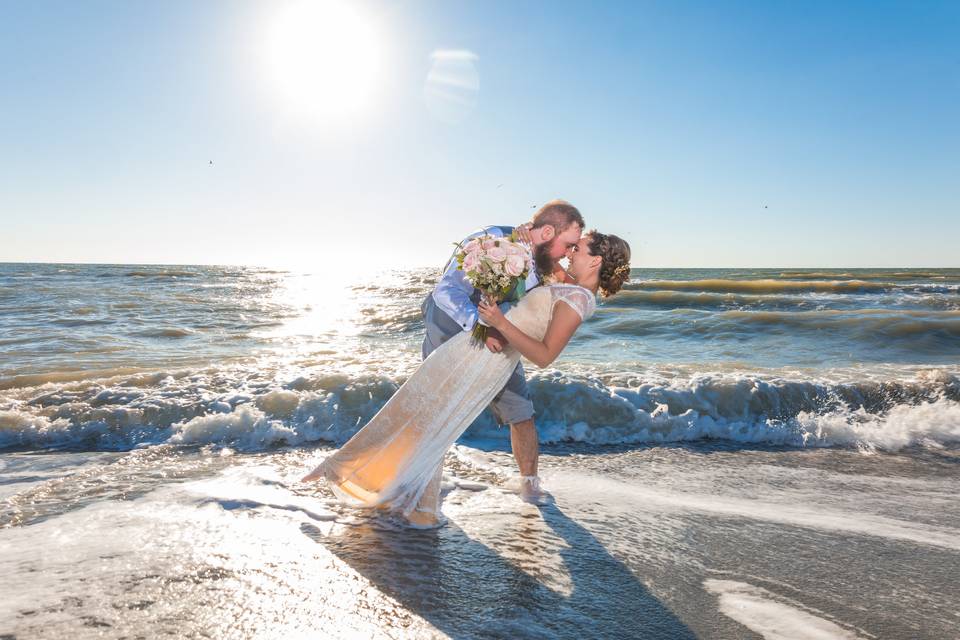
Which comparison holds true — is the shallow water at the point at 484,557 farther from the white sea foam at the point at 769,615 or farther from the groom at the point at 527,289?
the groom at the point at 527,289

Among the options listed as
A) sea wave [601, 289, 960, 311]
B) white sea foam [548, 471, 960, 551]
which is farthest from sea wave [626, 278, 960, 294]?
white sea foam [548, 471, 960, 551]

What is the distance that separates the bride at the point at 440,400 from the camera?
3.89 meters

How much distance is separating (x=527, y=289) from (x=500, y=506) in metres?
1.56

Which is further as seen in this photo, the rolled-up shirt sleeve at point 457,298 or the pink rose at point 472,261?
the rolled-up shirt sleeve at point 457,298

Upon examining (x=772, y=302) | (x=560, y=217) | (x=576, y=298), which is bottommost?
(x=772, y=302)

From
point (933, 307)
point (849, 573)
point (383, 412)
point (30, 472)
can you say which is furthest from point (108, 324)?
point (933, 307)

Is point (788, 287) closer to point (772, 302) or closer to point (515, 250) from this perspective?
point (772, 302)

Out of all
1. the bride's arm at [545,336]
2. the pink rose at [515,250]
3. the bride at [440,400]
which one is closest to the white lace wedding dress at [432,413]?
the bride at [440,400]

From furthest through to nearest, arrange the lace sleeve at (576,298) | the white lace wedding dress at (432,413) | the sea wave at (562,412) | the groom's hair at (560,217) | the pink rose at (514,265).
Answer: the sea wave at (562,412) < the groom's hair at (560,217) < the white lace wedding dress at (432,413) < the lace sleeve at (576,298) < the pink rose at (514,265)

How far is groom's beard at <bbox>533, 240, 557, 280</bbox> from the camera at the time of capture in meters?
4.12

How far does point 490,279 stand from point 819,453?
4554 millimetres

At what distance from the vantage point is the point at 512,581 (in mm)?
3131

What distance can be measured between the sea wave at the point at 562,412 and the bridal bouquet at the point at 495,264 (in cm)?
319

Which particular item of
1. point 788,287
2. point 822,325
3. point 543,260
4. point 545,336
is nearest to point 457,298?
point 545,336
